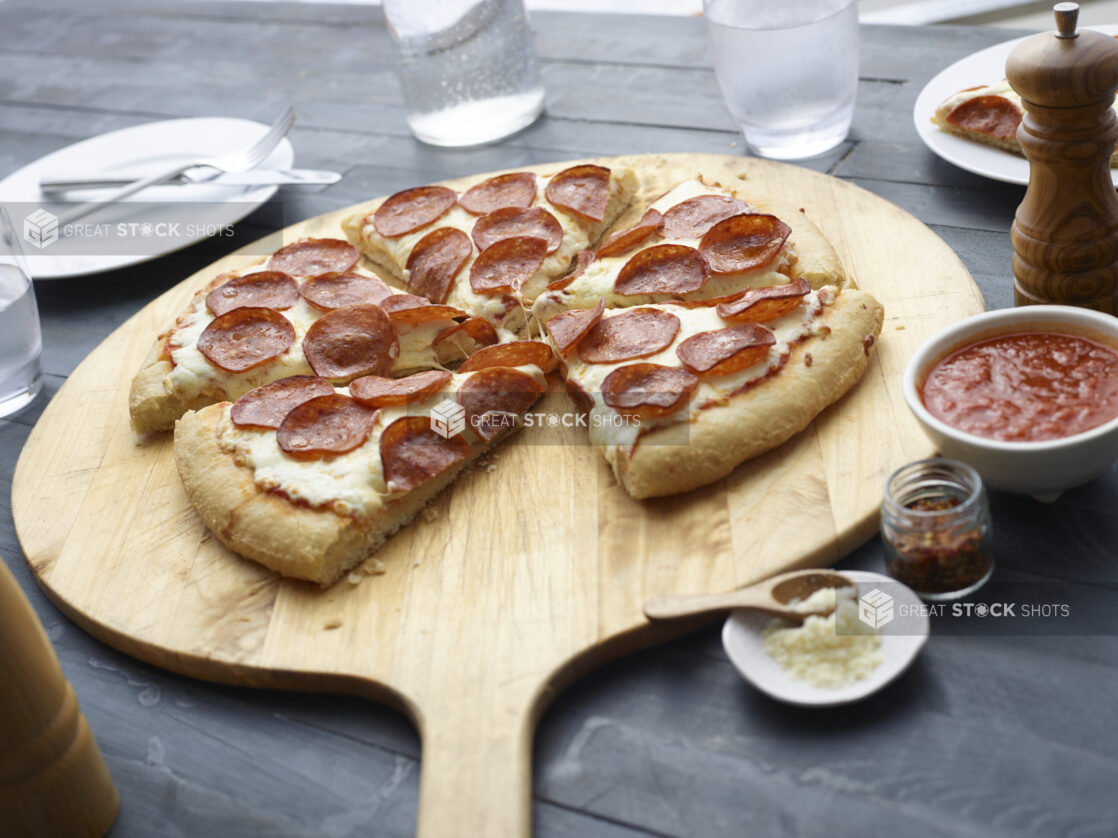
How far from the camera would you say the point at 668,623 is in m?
2.25

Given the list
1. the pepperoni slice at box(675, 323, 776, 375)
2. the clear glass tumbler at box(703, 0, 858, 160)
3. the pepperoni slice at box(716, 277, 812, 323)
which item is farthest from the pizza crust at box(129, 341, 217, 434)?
the clear glass tumbler at box(703, 0, 858, 160)

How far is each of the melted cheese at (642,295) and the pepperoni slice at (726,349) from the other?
37 centimetres

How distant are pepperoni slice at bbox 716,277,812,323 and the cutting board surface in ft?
0.89

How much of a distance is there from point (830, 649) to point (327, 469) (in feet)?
4.46

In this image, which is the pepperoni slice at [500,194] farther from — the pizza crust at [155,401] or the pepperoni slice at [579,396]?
the pizza crust at [155,401]

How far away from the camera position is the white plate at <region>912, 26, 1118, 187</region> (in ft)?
11.2

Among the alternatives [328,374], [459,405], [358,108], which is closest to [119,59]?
[358,108]

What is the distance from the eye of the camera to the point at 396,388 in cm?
302

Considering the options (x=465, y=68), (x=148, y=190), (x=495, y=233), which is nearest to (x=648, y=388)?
(x=495, y=233)

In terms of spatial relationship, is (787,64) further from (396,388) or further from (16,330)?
(16,330)

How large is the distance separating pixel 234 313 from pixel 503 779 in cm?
195

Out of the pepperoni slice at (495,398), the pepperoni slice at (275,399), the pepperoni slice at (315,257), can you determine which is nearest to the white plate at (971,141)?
the pepperoni slice at (495,398)

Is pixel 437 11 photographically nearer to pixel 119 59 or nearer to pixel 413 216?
pixel 413 216

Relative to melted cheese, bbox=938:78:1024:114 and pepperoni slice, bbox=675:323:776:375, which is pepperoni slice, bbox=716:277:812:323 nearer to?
pepperoni slice, bbox=675:323:776:375
